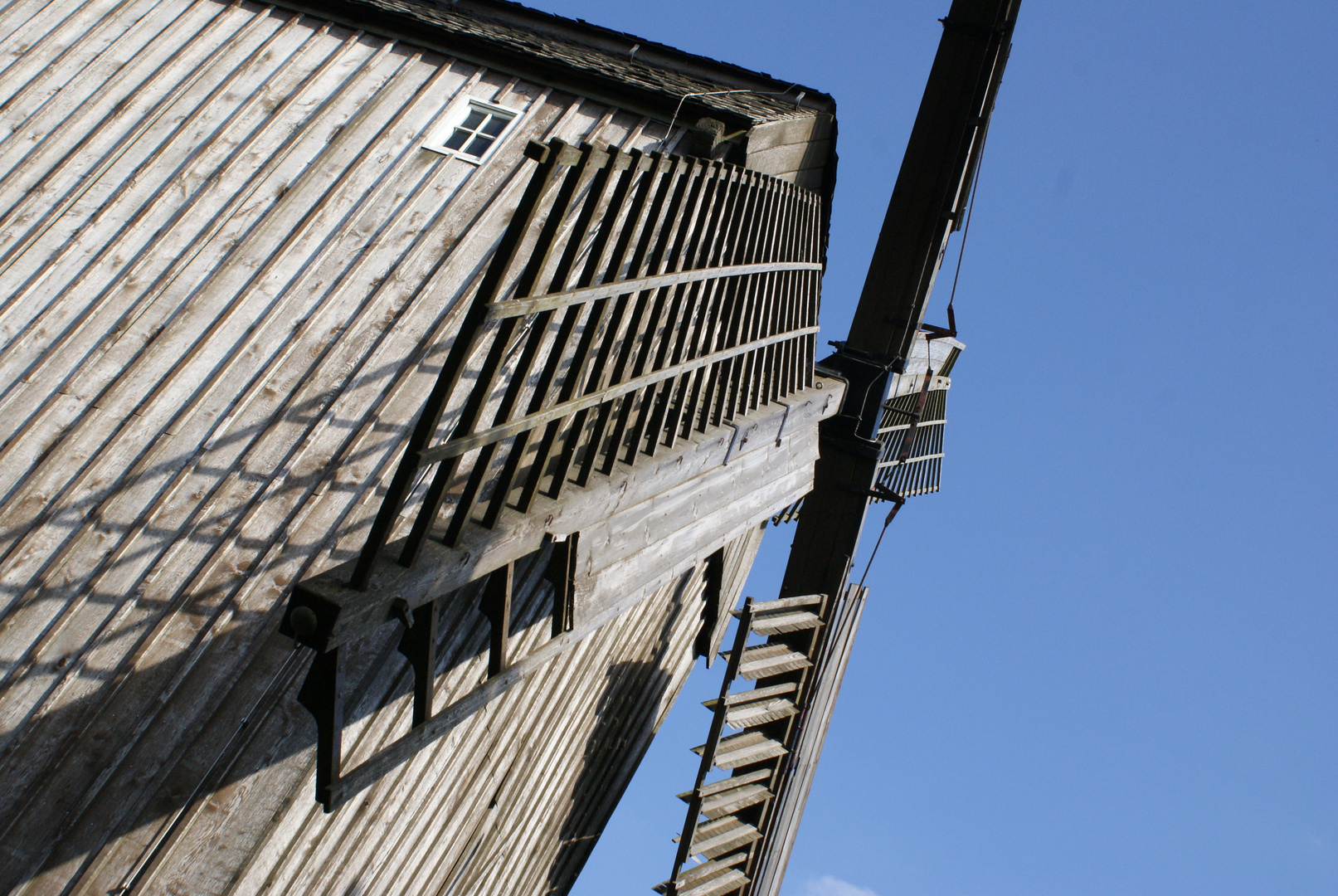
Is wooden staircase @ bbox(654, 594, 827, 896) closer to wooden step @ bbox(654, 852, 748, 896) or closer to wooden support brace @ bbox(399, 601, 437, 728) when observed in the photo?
wooden step @ bbox(654, 852, 748, 896)

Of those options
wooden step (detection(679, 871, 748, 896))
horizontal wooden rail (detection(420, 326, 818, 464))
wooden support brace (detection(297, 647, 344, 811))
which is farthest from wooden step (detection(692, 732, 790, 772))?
wooden support brace (detection(297, 647, 344, 811))

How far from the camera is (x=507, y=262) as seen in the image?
2.73 metres

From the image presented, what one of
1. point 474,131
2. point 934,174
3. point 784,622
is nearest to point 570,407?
point 474,131

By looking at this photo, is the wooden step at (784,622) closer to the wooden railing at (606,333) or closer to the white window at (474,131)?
the wooden railing at (606,333)

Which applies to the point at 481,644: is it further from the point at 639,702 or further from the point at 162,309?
the point at 639,702

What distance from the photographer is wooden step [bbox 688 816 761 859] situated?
711 centimetres

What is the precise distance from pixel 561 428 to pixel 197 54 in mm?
5642

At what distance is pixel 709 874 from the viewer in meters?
7.20

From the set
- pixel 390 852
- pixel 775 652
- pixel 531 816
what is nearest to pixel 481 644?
pixel 390 852

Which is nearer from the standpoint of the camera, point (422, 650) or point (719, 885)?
point (422, 650)

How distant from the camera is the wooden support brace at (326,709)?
9.45ft

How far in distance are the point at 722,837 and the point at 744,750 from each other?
0.71 metres

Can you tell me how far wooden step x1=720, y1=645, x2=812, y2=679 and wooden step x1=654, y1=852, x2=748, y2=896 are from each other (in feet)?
5.02

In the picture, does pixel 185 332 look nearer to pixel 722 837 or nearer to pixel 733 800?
pixel 733 800
